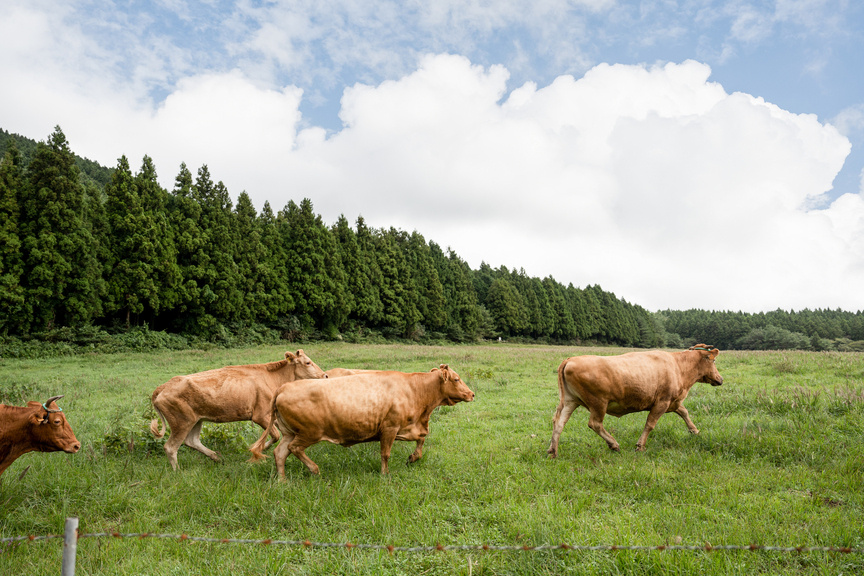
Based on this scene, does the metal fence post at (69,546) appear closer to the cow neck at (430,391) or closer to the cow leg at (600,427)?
the cow neck at (430,391)

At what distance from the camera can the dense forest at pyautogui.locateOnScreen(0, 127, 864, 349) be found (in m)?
22.9

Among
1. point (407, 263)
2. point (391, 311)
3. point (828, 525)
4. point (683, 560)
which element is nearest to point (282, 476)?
point (683, 560)

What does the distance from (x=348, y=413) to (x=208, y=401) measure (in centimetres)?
228

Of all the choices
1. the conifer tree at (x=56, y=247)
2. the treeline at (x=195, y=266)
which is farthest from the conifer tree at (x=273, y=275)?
the conifer tree at (x=56, y=247)

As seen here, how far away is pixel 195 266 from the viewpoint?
98.2 ft

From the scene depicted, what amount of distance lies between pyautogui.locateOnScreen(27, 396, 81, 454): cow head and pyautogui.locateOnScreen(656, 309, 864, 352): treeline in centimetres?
9680

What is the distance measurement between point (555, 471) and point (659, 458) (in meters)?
1.59

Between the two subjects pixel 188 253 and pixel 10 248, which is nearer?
pixel 10 248

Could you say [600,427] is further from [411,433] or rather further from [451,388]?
[411,433]

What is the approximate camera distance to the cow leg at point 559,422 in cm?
652

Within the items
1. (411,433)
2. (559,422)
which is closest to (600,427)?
(559,422)

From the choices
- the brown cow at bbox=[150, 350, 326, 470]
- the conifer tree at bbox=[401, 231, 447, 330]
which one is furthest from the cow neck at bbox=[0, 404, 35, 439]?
the conifer tree at bbox=[401, 231, 447, 330]

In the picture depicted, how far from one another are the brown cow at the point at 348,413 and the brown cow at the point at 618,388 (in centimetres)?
185

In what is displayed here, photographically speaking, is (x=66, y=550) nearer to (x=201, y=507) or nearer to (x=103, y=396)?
(x=201, y=507)
